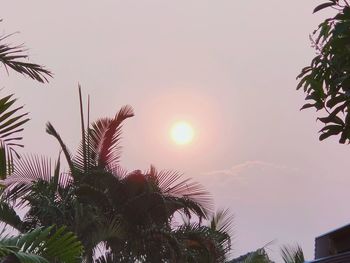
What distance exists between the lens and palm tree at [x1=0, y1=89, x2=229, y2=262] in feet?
36.9

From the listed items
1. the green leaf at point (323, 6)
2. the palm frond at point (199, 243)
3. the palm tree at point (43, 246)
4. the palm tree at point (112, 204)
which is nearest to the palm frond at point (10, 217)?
the palm tree at point (112, 204)

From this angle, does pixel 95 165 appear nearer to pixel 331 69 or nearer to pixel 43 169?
pixel 43 169

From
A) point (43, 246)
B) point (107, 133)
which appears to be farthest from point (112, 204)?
point (43, 246)

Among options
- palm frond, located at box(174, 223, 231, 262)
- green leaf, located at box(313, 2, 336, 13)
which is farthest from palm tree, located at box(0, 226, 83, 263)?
palm frond, located at box(174, 223, 231, 262)

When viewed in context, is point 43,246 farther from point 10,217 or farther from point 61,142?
point 61,142

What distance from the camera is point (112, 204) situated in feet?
40.2

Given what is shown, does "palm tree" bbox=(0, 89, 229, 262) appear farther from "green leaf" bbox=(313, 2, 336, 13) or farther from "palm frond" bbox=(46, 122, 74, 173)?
"green leaf" bbox=(313, 2, 336, 13)

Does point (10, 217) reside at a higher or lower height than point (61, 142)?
lower

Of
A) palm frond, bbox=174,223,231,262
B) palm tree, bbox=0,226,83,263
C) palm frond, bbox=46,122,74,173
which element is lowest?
palm tree, bbox=0,226,83,263

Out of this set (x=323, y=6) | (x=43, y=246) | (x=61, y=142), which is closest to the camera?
(x=323, y=6)

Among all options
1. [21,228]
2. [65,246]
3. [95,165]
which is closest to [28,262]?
[65,246]

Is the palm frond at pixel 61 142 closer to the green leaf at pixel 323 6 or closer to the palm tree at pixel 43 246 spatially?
the palm tree at pixel 43 246

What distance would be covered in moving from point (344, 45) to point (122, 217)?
8940mm

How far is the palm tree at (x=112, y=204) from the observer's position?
11242 millimetres
